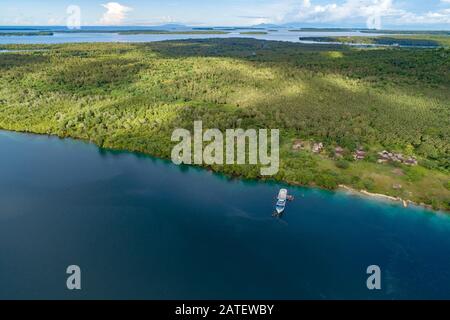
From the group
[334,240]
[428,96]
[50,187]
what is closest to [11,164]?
[50,187]

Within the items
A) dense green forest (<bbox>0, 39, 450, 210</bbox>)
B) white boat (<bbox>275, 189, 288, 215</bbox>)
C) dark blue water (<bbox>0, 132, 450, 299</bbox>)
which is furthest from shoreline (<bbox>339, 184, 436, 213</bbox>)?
white boat (<bbox>275, 189, 288, 215</bbox>)

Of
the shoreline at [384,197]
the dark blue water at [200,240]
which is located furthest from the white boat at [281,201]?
the shoreline at [384,197]

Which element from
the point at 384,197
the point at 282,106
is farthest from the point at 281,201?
the point at 282,106

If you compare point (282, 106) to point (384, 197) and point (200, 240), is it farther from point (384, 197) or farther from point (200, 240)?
point (200, 240)

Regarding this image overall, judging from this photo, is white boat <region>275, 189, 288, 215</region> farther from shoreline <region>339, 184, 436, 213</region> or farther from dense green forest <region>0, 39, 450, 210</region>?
shoreline <region>339, 184, 436, 213</region>

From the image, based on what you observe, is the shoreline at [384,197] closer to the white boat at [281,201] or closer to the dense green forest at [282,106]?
the dense green forest at [282,106]
